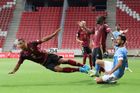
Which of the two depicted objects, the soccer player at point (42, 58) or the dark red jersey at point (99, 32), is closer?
the soccer player at point (42, 58)

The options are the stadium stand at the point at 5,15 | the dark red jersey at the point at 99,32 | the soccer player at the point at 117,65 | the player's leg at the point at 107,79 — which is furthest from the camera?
the stadium stand at the point at 5,15

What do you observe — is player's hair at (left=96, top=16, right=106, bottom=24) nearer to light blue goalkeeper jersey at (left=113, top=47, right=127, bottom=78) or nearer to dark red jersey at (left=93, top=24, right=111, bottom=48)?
dark red jersey at (left=93, top=24, right=111, bottom=48)

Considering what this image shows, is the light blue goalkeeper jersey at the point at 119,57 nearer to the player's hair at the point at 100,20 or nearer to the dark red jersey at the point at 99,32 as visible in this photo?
the player's hair at the point at 100,20

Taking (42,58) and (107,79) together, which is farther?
(42,58)

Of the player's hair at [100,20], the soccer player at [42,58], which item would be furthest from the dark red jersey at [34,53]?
the player's hair at [100,20]

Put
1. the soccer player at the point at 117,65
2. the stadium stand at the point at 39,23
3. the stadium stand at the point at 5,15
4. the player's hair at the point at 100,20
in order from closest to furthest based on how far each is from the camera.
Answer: the soccer player at the point at 117,65 → the player's hair at the point at 100,20 → the stadium stand at the point at 39,23 → the stadium stand at the point at 5,15

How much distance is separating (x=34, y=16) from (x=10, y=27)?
8.71ft

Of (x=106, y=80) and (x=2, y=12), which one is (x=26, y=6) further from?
(x=106, y=80)

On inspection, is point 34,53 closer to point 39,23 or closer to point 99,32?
point 99,32

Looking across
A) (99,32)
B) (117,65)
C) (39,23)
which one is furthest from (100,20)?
(39,23)

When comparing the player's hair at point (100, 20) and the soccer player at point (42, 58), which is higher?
the player's hair at point (100, 20)

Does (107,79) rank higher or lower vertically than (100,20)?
lower

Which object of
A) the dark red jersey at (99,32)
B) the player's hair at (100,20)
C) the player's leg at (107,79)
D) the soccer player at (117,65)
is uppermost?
the player's hair at (100,20)

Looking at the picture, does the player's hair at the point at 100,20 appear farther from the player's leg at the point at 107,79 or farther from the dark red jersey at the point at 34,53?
the player's leg at the point at 107,79
